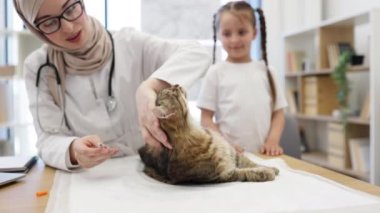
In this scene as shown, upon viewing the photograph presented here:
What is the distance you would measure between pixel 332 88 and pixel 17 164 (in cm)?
263

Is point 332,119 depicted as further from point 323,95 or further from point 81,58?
point 81,58

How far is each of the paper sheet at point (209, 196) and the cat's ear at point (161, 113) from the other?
15 centimetres

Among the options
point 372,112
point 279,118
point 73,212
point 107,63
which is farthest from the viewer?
point 372,112

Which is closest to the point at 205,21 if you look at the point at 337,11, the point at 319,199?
the point at 337,11

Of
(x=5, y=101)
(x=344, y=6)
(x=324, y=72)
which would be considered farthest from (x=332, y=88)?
(x=5, y=101)

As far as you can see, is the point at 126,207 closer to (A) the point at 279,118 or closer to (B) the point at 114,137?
(B) the point at 114,137

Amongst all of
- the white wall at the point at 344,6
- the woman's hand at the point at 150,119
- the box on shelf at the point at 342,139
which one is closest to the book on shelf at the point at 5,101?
the woman's hand at the point at 150,119

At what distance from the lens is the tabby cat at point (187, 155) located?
762mm

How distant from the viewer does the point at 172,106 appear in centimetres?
77

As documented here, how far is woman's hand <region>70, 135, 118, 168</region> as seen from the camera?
85cm

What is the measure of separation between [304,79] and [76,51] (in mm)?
2551

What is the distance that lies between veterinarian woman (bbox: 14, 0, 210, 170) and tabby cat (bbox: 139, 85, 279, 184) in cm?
10

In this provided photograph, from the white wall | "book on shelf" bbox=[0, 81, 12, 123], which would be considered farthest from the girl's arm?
"book on shelf" bbox=[0, 81, 12, 123]

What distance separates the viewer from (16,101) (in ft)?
9.52
